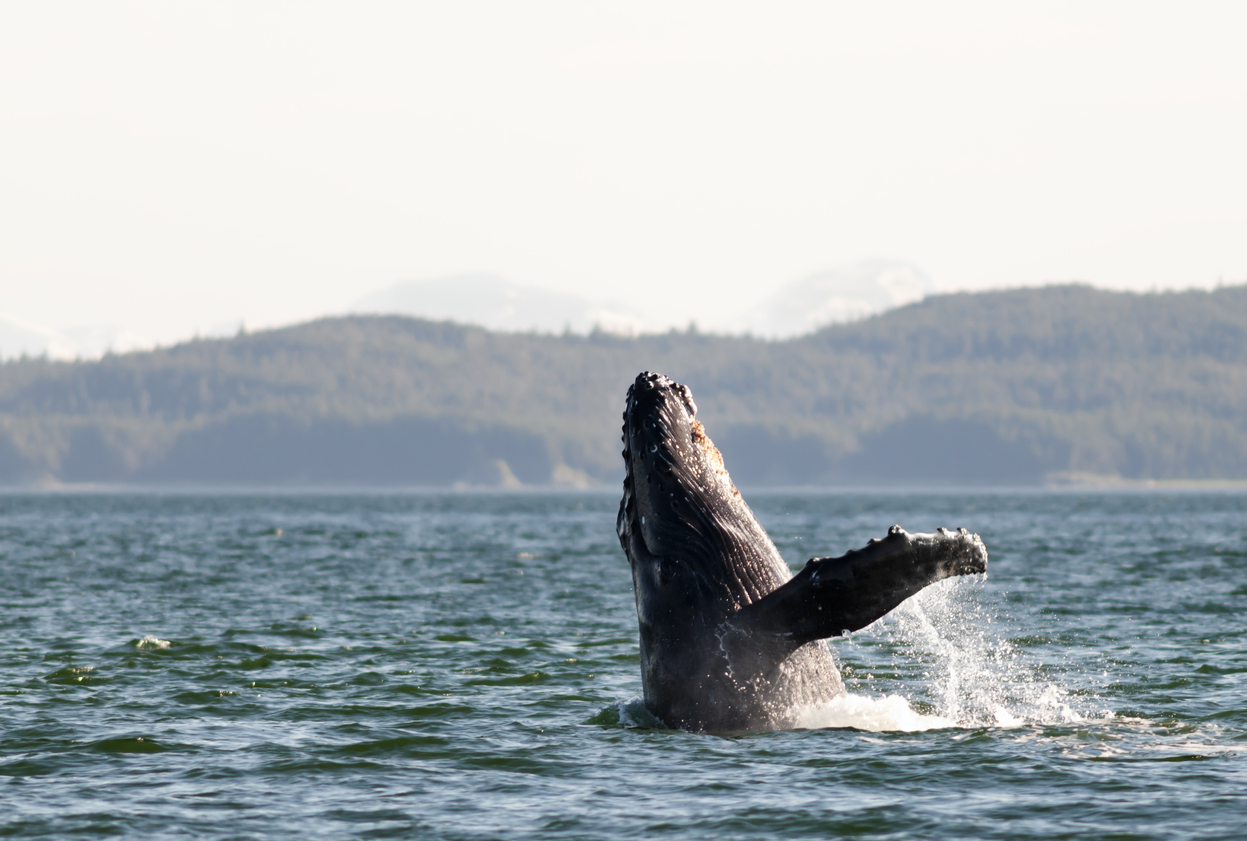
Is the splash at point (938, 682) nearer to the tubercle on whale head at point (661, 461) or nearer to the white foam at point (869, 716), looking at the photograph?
the white foam at point (869, 716)

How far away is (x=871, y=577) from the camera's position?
11.3m

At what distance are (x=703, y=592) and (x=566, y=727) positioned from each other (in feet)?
12.7

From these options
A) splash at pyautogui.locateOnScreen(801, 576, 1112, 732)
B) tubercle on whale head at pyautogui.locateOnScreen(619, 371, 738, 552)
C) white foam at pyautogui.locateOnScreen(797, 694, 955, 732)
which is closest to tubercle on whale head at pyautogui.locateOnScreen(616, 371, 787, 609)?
tubercle on whale head at pyautogui.locateOnScreen(619, 371, 738, 552)

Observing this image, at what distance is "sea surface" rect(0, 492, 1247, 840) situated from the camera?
11555 millimetres

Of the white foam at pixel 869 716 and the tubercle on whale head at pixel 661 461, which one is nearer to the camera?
the tubercle on whale head at pixel 661 461

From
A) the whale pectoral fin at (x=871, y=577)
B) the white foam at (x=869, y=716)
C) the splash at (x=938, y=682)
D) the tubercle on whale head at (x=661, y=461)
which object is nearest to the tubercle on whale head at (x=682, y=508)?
the tubercle on whale head at (x=661, y=461)

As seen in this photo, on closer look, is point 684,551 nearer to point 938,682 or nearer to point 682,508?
point 682,508

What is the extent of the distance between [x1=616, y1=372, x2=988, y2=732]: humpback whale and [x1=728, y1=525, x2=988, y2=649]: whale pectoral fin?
5 centimetres

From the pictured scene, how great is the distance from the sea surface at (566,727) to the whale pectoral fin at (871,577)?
153 centimetres

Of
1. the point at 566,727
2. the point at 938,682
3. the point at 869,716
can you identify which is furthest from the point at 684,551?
the point at 938,682

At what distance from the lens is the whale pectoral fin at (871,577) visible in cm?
1117

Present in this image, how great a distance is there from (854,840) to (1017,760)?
2.98 meters

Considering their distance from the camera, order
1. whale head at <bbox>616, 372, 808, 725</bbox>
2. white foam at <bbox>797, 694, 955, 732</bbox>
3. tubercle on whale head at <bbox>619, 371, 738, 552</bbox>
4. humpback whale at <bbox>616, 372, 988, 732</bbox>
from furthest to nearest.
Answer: white foam at <bbox>797, 694, 955, 732</bbox>
tubercle on whale head at <bbox>619, 371, 738, 552</bbox>
whale head at <bbox>616, 372, 808, 725</bbox>
humpback whale at <bbox>616, 372, 988, 732</bbox>

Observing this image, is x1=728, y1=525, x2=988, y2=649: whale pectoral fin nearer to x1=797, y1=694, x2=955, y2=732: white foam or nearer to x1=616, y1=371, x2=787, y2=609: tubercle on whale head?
x1=616, y1=371, x2=787, y2=609: tubercle on whale head
